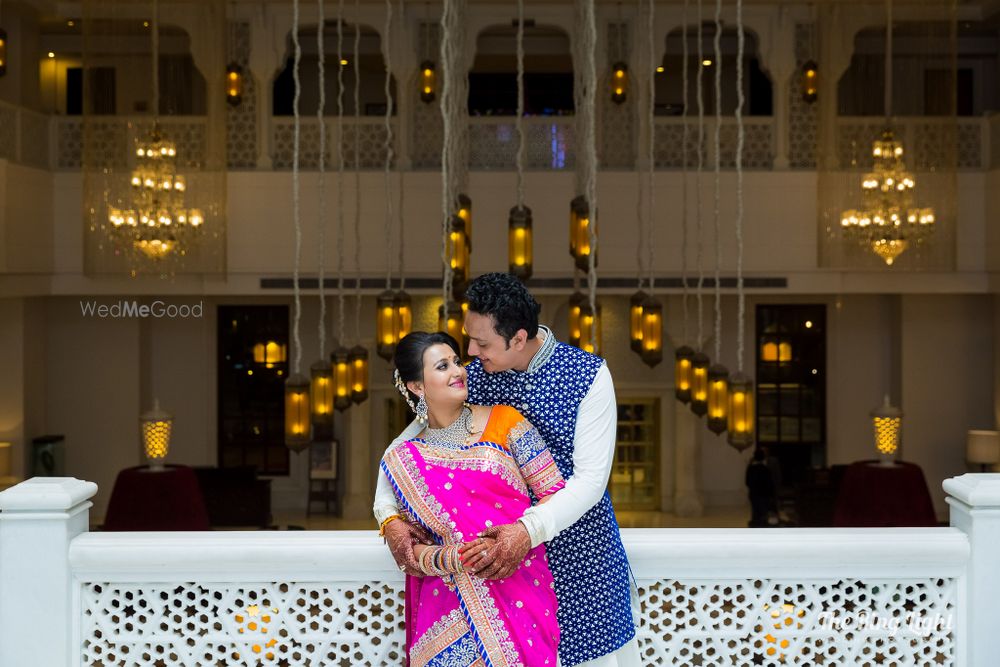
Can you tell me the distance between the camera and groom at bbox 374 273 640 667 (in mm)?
3223

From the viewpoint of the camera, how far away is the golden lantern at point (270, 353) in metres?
15.9

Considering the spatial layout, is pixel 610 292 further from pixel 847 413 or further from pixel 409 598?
pixel 409 598

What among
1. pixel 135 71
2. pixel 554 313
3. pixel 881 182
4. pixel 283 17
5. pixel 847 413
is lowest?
pixel 847 413

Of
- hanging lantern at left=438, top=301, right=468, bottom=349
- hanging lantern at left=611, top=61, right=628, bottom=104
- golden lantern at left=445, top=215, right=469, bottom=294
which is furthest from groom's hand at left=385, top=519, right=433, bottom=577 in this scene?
hanging lantern at left=611, top=61, right=628, bottom=104

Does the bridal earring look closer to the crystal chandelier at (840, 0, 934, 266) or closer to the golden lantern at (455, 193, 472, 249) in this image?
the golden lantern at (455, 193, 472, 249)

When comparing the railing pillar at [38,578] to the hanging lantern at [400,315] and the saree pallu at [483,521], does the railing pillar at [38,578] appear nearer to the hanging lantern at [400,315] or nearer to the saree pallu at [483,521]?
the saree pallu at [483,521]

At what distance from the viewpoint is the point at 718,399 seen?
927cm

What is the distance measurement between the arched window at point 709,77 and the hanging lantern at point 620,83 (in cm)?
247

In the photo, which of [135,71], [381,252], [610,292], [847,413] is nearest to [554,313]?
[610,292]

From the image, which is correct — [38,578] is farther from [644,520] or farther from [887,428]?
[644,520]

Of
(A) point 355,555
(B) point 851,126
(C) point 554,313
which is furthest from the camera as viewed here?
(C) point 554,313

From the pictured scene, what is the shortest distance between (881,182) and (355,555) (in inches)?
349

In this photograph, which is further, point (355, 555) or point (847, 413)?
point (847, 413)

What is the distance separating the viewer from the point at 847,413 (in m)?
15.7
